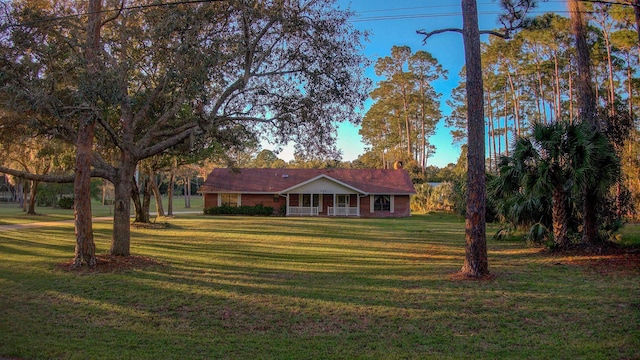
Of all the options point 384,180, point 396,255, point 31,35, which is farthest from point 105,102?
point 384,180

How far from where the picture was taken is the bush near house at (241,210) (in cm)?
3622

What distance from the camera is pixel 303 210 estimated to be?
37.0 m

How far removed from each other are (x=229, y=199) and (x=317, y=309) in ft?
106

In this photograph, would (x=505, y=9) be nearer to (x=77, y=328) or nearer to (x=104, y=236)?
(x=77, y=328)

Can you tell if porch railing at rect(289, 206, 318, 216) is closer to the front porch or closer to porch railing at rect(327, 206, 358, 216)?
the front porch

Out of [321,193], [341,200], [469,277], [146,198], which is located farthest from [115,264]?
[341,200]

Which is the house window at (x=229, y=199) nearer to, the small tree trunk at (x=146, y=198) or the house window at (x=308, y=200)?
the house window at (x=308, y=200)

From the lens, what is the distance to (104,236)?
58.4 feet

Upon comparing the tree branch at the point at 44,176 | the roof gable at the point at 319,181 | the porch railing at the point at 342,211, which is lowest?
the porch railing at the point at 342,211

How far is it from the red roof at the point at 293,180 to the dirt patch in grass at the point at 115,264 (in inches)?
985

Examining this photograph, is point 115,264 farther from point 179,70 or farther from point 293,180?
point 293,180

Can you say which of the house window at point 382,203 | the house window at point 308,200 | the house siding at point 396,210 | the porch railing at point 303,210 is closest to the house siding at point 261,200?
the porch railing at point 303,210

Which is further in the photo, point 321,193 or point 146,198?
point 321,193

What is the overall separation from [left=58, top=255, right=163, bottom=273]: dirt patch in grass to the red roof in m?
25.0
